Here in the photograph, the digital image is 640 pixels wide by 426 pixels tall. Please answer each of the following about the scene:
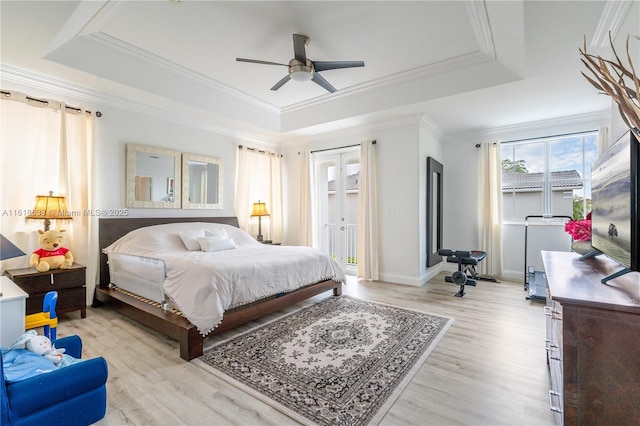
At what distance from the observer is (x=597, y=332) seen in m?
1.17

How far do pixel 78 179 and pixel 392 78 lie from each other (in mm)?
4240

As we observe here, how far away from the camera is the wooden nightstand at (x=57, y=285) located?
290 cm

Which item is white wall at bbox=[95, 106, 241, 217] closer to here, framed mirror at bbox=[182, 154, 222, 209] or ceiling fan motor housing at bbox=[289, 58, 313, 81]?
framed mirror at bbox=[182, 154, 222, 209]

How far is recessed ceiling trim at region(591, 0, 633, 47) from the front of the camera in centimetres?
→ 229

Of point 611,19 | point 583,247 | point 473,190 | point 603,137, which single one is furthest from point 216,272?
point 603,137

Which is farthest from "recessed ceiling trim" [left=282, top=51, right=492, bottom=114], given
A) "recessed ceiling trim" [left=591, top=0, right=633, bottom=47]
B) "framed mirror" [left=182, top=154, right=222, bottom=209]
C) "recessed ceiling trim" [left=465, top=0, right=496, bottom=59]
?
"framed mirror" [left=182, top=154, right=222, bottom=209]

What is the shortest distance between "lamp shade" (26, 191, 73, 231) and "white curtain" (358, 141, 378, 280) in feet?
13.4

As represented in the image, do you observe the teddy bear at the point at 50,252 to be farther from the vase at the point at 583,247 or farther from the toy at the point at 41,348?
the vase at the point at 583,247

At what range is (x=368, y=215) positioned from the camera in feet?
16.8

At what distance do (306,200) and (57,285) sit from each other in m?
3.89

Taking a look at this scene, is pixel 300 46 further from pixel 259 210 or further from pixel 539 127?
pixel 539 127

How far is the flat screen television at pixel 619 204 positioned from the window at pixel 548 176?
12.4 feet

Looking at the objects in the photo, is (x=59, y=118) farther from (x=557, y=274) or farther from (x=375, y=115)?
(x=557, y=274)

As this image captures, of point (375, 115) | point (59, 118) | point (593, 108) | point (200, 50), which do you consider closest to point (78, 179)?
point (59, 118)
